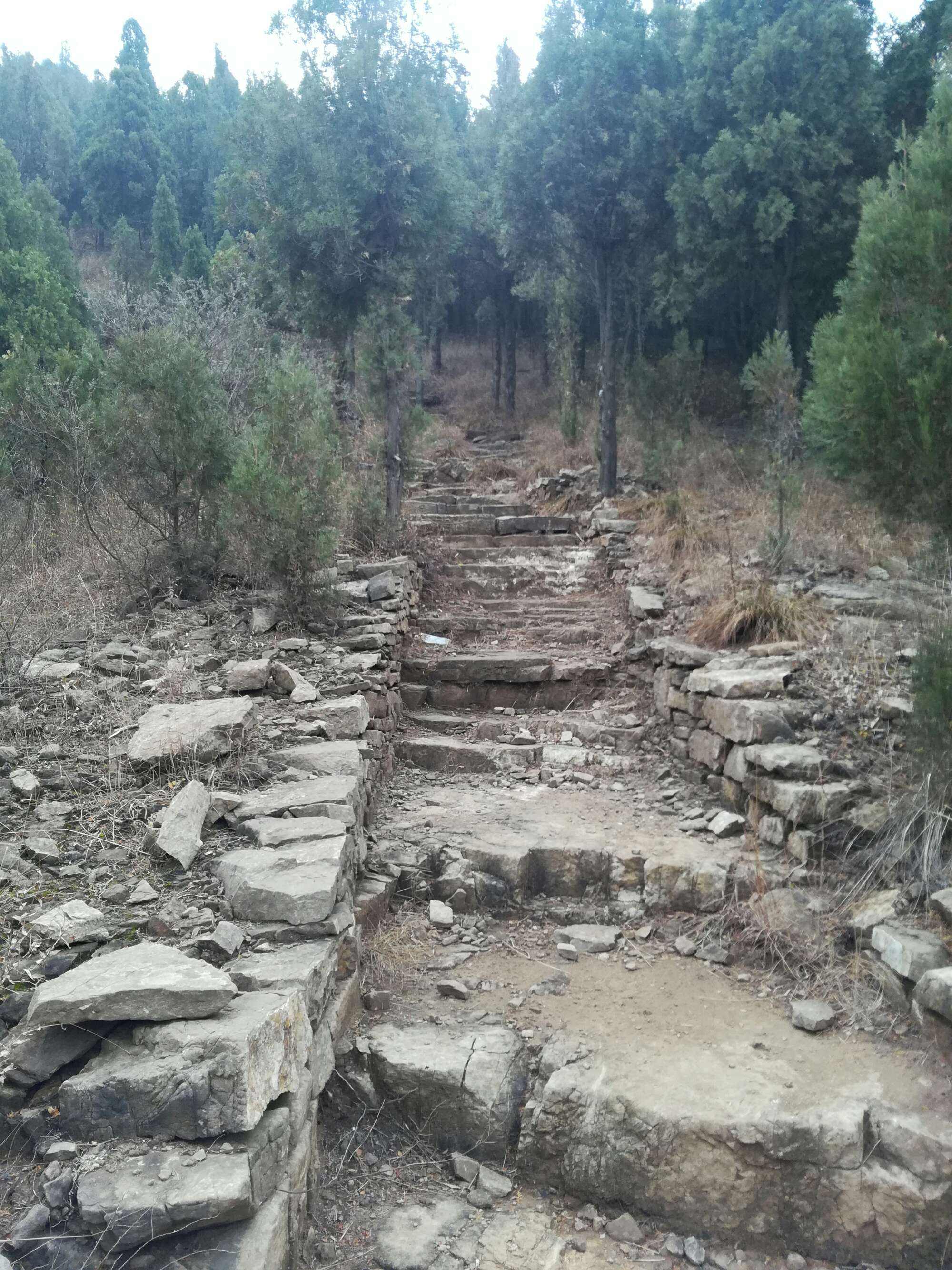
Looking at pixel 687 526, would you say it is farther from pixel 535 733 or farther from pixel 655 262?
pixel 655 262

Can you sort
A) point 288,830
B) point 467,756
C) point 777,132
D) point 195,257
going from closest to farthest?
1. point 288,830
2. point 467,756
3. point 777,132
4. point 195,257

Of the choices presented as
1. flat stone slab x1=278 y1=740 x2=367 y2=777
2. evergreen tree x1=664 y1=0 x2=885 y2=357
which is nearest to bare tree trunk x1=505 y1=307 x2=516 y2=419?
evergreen tree x1=664 y1=0 x2=885 y2=357

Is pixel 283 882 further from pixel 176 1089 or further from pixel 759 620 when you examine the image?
pixel 759 620

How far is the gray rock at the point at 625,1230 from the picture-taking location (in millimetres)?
2885

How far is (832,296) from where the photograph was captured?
13.0 metres

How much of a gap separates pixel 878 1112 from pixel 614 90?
1153 cm

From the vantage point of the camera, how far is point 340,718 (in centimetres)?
515

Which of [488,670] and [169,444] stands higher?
[169,444]

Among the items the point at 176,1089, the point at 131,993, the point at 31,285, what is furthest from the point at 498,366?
the point at 176,1089

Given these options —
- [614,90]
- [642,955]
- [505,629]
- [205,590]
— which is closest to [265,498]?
[205,590]

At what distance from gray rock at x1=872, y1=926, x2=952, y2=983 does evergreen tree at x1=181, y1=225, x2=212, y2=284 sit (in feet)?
76.0

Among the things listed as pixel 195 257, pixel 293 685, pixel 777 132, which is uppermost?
pixel 195 257

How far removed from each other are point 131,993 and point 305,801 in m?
1.62

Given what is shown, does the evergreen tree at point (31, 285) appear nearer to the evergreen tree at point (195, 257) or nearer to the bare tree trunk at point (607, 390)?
the evergreen tree at point (195, 257)
